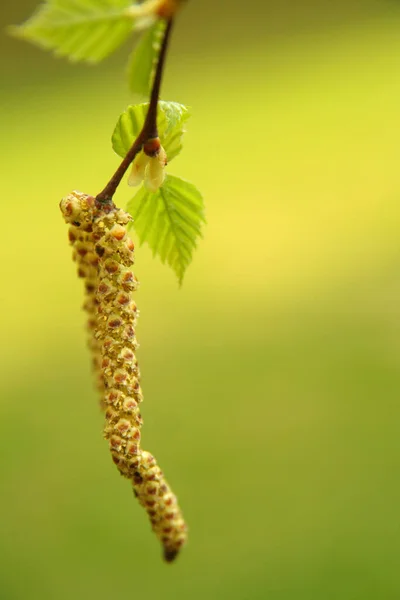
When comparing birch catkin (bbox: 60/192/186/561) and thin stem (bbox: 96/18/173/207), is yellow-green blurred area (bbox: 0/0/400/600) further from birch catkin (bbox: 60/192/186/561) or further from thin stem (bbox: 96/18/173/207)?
thin stem (bbox: 96/18/173/207)

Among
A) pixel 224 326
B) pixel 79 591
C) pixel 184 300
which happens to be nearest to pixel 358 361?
pixel 224 326

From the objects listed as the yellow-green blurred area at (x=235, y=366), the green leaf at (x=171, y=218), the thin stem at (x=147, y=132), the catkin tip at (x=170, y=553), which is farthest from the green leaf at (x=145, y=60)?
the yellow-green blurred area at (x=235, y=366)

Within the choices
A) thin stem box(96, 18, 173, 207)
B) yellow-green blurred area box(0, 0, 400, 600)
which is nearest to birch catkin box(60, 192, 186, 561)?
thin stem box(96, 18, 173, 207)

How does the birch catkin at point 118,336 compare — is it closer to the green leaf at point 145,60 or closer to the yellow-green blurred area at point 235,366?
the green leaf at point 145,60

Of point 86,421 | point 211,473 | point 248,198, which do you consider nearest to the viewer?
point 211,473

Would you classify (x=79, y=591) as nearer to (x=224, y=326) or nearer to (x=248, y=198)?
(x=224, y=326)

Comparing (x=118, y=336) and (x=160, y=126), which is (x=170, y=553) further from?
(x=160, y=126)
